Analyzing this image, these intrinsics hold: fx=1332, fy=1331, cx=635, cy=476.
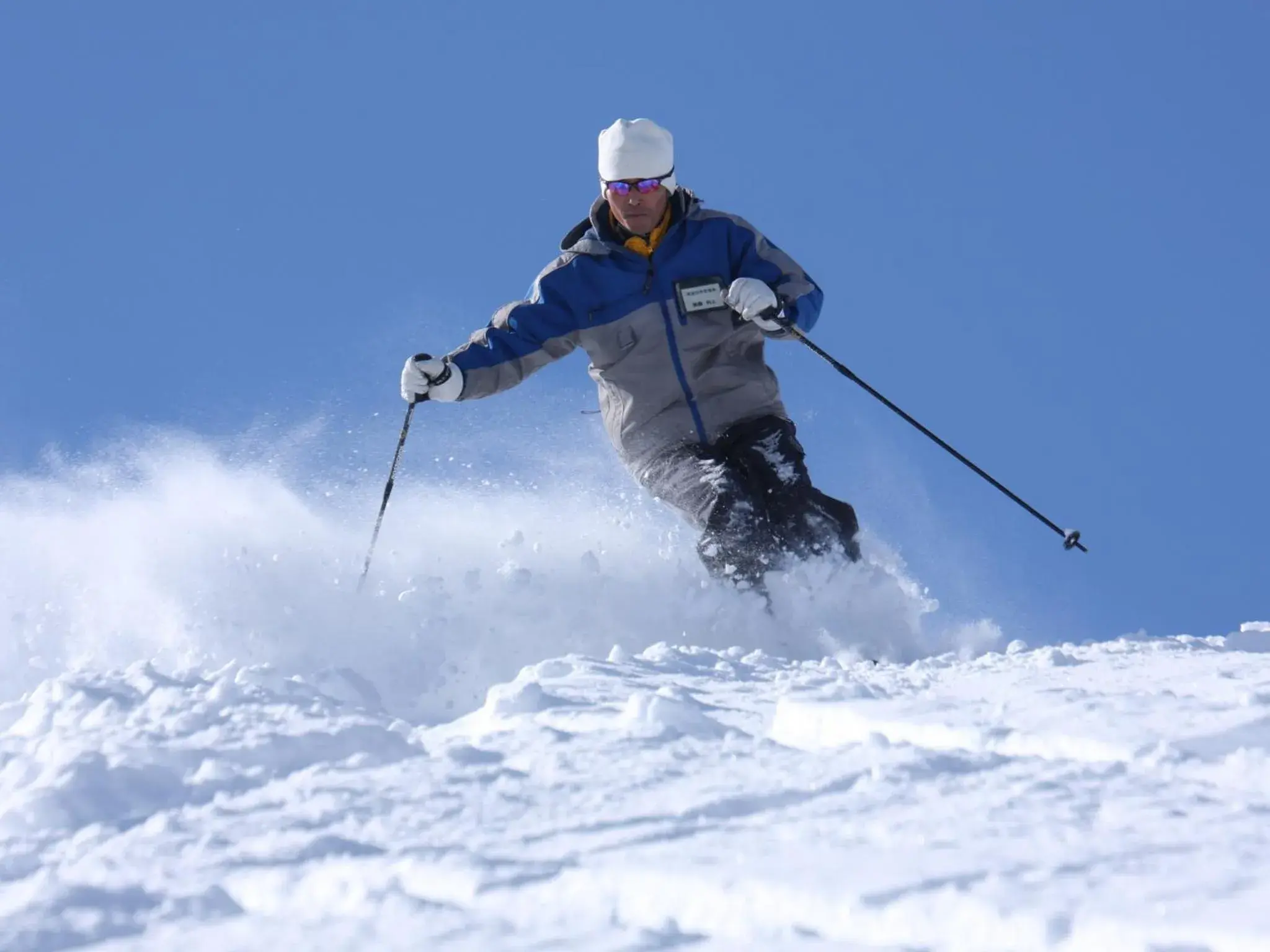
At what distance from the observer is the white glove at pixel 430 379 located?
20.0ft

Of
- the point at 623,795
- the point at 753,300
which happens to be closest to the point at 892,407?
the point at 753,300

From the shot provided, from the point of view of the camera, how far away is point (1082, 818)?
2.10 m

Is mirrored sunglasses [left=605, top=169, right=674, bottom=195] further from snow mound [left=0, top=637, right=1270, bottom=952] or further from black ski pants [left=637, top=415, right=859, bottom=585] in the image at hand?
snow mound [left=0, top=637, right=1270, bottom=952]

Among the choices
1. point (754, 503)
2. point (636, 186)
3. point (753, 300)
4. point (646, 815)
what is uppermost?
point (636, 186)

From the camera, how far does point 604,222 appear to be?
20.3 ft

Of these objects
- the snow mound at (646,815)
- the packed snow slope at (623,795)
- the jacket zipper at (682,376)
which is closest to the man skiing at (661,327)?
the jacket zipper at (682,376)

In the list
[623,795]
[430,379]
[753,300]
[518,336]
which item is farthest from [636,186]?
[623,795]

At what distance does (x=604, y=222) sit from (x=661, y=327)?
568 mm

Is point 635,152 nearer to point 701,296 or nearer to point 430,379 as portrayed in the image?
point 701,296

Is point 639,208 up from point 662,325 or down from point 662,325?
up

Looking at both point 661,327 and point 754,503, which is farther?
point 661,327

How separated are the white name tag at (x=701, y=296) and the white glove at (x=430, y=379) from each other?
3.63ft

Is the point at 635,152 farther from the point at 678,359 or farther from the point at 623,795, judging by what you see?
the point at 623,795

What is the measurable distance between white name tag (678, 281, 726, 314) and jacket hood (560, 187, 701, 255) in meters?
0.35
